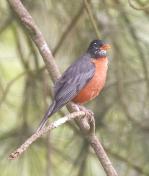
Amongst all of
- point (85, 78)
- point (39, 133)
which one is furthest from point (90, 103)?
point (39, 133)

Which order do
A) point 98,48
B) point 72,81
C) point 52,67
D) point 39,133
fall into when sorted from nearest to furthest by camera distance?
point 39,133 → point 52,67 → point 72,81 → point 98,48

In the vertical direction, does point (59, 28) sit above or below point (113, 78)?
above

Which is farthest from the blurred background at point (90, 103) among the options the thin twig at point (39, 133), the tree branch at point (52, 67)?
the thin twig at point (39, 133)

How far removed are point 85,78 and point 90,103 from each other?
459mm

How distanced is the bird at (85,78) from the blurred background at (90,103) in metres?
0.20

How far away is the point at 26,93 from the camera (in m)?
3.39

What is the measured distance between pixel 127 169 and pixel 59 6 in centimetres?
94

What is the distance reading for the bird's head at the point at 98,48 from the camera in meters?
2.97

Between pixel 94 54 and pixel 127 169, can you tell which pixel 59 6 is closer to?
pixel 94 54

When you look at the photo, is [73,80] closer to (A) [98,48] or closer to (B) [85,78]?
(B) [85,78]

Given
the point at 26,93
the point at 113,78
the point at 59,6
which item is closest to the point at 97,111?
the point at 113,78

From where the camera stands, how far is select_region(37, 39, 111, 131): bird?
109 inches

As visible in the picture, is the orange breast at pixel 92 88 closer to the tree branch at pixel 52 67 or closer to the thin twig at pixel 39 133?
the tree branch at pixel 52 67

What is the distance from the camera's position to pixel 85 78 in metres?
2.93
